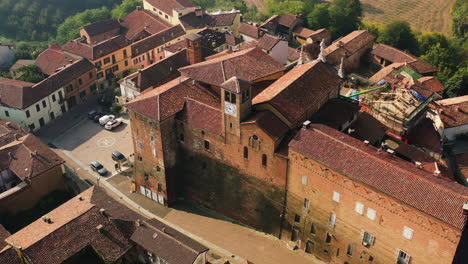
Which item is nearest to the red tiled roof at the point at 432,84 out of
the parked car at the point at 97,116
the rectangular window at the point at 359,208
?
the rectangular window at the point at 359,208

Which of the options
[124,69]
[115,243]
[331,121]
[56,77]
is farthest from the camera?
[124,69]

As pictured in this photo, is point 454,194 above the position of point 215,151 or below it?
above

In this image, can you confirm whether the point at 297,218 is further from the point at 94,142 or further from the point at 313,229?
the point at 94,142

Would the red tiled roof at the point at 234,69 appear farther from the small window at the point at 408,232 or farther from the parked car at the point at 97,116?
the small window at the point at 408,232

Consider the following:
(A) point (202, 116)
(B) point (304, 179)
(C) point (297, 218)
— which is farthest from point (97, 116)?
(B) point (304, 179)

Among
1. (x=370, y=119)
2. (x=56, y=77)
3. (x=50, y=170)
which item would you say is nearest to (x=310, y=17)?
(x=370, y=119)

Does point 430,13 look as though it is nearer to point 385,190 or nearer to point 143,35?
point 143,35

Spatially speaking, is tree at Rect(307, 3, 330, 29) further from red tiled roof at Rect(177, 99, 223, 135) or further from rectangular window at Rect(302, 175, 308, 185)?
rectangular window at Rect(302, 175, 308, 185)
